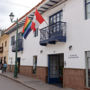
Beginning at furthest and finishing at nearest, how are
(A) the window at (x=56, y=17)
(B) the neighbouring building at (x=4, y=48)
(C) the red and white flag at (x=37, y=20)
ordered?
(B) the neighbouring building at (x=4, y=48) → (A) the window at (x=56, y=17) → (C) the red and white flag at (x=37, y=20)

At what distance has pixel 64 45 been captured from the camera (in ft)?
40.1

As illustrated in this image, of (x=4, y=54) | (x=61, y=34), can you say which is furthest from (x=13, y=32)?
(x=61, y=34)

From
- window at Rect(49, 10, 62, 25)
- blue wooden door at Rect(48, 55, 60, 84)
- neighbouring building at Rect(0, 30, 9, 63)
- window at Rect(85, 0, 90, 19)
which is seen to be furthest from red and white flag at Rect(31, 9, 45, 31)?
neighbouring building at Rect(0, 30, 9, 63)

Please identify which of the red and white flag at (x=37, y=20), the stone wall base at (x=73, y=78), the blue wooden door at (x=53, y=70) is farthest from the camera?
the blue wooden door at (x=53, y=70)

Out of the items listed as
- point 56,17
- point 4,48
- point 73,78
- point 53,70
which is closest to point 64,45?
point 73,78

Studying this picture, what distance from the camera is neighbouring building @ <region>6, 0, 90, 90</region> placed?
10.4 meters

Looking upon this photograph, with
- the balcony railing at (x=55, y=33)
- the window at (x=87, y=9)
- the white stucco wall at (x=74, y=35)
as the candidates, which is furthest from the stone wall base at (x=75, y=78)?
the window at (x=87, y=9)

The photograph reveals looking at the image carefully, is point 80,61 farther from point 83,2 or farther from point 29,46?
point 29,46

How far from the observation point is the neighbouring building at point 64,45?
1039 centimetres

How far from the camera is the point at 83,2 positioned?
10.6m

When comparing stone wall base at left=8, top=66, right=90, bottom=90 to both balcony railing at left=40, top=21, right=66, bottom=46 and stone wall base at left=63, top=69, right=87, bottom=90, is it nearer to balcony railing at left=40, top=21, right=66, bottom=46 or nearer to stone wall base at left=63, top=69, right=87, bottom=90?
stone wall base at left=63, top=69, right=87, bottom=90

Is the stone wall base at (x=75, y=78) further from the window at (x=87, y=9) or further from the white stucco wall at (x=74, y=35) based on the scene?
the window at (x=87, y=9)

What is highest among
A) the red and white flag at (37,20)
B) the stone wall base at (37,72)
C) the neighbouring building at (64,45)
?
the red and white flag at (37,20)

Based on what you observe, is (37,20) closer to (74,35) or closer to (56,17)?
(56,17)
